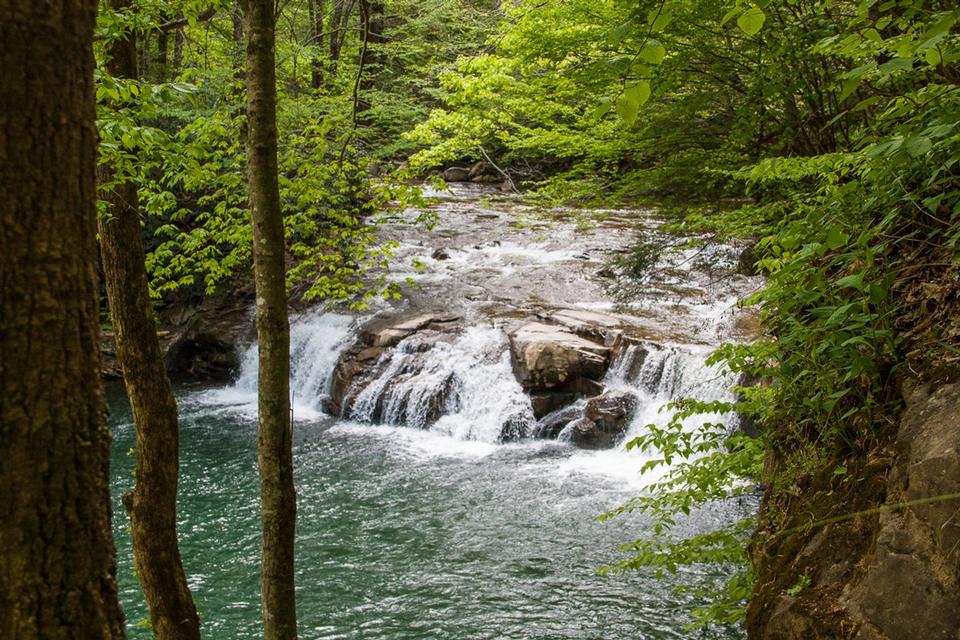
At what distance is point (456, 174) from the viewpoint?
24.1 metres

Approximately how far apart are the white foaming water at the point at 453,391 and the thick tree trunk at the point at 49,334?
1017 centimetres

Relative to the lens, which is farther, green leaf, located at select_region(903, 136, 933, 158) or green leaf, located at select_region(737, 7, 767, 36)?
green leaf, located at select_region(903, 136, 933, 158)

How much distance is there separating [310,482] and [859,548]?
26.3 feet

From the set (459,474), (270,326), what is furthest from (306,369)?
(270,326)

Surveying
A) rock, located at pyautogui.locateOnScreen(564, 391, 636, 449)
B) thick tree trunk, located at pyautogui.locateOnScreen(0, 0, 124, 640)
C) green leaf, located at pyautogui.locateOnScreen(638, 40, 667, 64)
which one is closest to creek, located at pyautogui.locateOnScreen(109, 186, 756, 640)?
rock, located at pyautogui.locateOnScreen(564, 391, 636, 449)

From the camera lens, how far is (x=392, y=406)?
12766 millimetres

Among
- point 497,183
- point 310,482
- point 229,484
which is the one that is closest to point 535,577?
point 310,482

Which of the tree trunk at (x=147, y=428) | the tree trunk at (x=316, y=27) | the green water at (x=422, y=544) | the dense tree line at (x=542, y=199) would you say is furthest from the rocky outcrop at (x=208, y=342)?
the tree trunk at (x=147, y=428)

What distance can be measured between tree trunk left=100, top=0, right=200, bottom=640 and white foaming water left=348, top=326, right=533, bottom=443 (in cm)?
778

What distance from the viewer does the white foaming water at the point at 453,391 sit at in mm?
11836

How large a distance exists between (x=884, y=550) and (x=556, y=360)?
881 centimetres

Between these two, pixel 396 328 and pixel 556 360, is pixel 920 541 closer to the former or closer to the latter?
pixel 556 360

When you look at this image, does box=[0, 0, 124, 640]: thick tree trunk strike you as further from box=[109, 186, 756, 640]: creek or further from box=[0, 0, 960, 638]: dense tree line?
box=[109, 186, 756, 640]: creek

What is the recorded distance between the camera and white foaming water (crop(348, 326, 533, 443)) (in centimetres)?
1184
